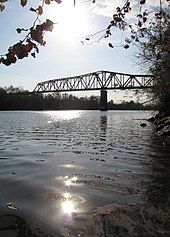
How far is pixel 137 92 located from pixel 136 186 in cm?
1790

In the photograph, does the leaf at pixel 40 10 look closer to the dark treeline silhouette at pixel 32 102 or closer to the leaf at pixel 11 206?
the leaf at pixel 11 206

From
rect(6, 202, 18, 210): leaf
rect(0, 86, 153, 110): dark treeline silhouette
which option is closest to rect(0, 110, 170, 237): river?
rect(6, 202, 18, 210): leaf

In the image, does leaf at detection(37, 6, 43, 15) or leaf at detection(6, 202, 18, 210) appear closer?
leaf at detection(37, 6, 43, 15)

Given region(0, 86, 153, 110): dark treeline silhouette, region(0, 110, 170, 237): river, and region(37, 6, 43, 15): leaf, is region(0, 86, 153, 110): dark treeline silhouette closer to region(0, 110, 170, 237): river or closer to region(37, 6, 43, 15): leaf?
region(0, 110, 170, 237): river

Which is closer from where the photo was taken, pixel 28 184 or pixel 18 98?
pixel 28 184

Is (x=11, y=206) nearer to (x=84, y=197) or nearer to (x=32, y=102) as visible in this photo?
(x=84, y=197)

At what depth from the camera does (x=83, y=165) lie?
1259 cm

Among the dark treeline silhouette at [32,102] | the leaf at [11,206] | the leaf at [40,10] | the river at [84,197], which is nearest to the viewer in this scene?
the leaf at [40,10]

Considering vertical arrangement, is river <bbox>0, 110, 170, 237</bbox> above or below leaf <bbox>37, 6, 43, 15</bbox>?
below

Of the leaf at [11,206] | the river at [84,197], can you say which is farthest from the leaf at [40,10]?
the leaf at [11,206]

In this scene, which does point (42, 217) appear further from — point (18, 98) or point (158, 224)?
point (18, 98)

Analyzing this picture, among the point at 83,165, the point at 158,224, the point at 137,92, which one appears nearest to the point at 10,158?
the point at 83,165

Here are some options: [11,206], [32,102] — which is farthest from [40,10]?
[32,102]

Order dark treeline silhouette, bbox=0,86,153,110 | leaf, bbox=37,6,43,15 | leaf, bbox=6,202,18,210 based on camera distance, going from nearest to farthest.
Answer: leaf, bbox=37,6,43,15, leaf, bbox=6,202,18,210, dark treeline silhouette, bbox=0,86,153,110
